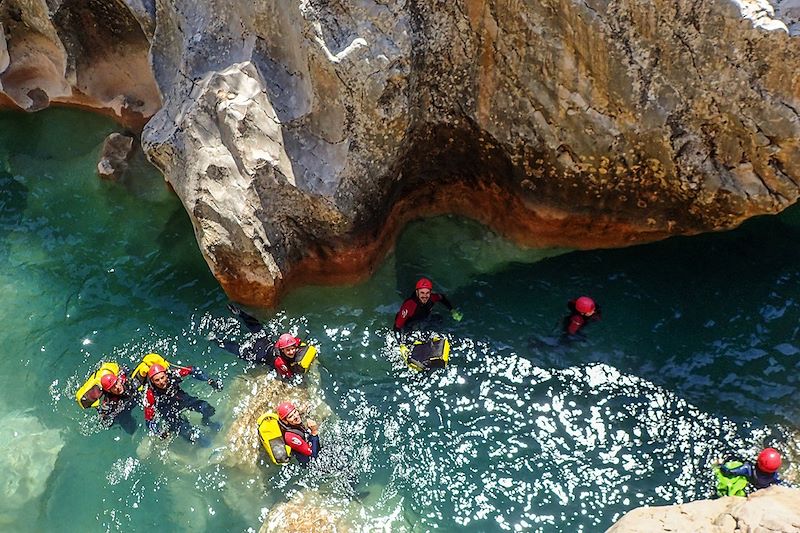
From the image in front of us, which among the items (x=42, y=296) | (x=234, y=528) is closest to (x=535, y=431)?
(x=234, y=528)

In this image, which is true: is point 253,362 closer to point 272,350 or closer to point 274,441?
point 272,350

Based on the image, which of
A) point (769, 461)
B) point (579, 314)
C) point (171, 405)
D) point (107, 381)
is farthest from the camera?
point (579, 314)

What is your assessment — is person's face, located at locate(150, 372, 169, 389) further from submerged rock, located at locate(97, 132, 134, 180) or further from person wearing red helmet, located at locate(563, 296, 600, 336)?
person wearing red helmet, located at locate(563, 296, 600, 336)

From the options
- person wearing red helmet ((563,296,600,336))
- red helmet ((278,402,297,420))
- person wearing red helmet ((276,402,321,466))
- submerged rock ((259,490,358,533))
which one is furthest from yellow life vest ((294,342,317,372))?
person wearing red helmet ((563,296,600,336))

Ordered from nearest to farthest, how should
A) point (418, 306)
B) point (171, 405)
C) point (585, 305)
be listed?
point (171, 405), point (585, 305), point (418, 306)

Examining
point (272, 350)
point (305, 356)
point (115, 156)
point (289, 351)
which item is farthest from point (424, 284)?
point (115, 156)

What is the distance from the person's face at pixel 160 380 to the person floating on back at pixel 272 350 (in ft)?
4.07

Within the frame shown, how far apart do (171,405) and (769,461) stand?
863 centimetres

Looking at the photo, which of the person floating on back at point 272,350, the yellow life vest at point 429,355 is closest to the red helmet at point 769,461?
the yellow life vest at point 429,355

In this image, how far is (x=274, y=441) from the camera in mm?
9641

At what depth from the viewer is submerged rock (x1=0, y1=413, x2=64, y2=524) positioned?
31.9 feet

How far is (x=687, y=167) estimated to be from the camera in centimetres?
1005

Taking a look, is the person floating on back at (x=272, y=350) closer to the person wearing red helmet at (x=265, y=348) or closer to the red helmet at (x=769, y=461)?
the person wearing red helmet at (x=265, y=348)

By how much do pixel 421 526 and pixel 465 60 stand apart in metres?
6.97
